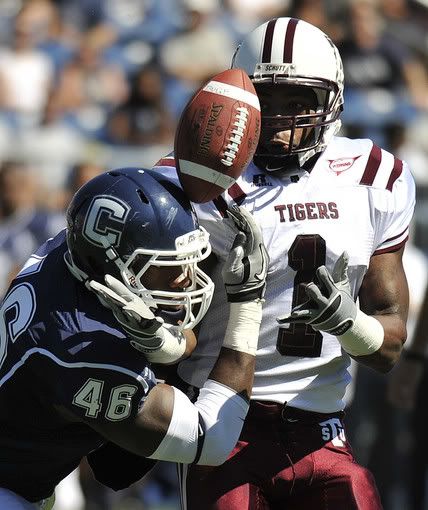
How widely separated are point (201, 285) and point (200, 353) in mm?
395

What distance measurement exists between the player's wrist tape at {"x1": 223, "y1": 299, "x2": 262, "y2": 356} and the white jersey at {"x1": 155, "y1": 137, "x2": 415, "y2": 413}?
248mm

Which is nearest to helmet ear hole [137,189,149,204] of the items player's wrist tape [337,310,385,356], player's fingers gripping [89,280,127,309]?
player's fingers gripping [89,280,127,309]

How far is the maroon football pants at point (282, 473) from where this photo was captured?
333 cm

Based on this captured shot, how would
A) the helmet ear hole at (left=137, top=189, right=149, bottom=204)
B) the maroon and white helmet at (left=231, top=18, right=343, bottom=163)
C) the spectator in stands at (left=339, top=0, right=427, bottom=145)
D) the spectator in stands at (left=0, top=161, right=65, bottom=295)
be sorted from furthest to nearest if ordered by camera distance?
the spectator in stands at (left=339, top=0, right=427, bottom=145)
the spectator in stands at (left=0, top=161, right=65, bottom=295)
the maroon and white helmet at (left=231, top=18, right=343, bottom=163)
the helmet ear hole at (left=137, top=189, right=149, bottom=204)

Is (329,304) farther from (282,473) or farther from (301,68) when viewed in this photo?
(301,68)

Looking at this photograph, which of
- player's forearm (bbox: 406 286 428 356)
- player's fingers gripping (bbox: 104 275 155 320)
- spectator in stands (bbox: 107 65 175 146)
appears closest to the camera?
player's fingers gripping (bbox: 104 275 155 320)

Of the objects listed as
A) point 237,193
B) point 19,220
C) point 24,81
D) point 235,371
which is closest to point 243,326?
point 235,371

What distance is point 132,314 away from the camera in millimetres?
2867

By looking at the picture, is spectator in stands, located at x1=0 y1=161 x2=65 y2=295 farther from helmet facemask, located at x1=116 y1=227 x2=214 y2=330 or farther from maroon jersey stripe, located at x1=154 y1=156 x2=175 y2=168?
helmet facemask, located at x1=116 y1=227 x2=214 y2=330

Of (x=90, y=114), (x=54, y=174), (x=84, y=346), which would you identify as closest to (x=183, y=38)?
(x=90, y=114)

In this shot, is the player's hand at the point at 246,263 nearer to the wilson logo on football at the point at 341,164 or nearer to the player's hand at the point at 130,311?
the player's hand at the point at 130,311

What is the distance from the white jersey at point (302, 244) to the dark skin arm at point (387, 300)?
0.03 m

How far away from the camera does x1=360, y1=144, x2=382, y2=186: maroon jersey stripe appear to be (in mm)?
3492

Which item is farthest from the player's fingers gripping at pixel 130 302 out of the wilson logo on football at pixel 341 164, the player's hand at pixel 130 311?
the wilson logo on football at pixel 341 164
